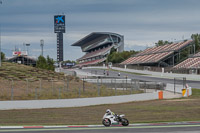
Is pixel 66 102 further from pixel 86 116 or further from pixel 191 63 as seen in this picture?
pixel 191 63

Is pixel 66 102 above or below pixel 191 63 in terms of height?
below

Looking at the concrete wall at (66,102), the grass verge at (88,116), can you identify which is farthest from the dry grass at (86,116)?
the concrete wall at (66,102)

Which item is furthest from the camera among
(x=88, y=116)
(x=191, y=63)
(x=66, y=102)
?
(x=191, y=63)

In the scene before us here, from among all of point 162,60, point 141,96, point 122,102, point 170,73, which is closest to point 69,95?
point 122,102

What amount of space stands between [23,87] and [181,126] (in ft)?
76.3

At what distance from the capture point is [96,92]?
123ft

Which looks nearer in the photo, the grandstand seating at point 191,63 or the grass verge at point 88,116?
the grass verge at point 88,116

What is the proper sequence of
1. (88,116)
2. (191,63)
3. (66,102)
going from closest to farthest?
(88,116), (66,102), (191,63)

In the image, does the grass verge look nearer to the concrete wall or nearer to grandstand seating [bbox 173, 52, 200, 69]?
the concrete wall

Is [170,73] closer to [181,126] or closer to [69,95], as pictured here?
[69,95]

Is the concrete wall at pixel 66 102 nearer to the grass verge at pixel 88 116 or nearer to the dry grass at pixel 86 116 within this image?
the grass verge at pixel 88 116

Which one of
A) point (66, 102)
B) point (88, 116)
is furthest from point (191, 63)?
point (88, 116)

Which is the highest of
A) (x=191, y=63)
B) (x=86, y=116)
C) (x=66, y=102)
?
(x=191, y=63)

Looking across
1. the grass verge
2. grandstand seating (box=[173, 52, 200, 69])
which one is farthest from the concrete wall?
grandstand seating (box=[173, 52, 200, 69])
